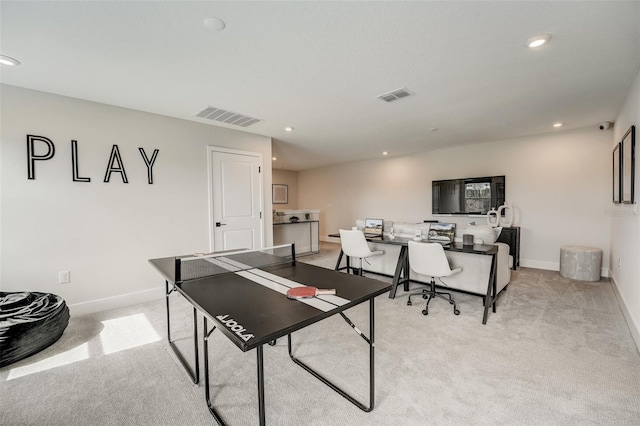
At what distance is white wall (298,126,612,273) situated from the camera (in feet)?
15.2

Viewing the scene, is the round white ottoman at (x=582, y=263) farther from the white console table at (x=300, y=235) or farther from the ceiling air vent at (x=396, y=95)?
the white console table at (x=300, y=235)

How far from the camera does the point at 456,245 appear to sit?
3523mm

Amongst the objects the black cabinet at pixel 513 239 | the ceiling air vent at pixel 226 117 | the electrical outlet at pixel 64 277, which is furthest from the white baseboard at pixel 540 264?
the electrical outlet at pixel 64 277

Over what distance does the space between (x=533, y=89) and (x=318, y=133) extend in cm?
296

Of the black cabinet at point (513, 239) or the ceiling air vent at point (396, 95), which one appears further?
the black cabinet at point (513, 239)

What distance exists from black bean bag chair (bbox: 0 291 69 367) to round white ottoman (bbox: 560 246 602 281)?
6.70 meters

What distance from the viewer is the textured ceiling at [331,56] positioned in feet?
5.88

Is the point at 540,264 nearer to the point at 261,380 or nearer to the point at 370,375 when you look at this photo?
the point at 370,375

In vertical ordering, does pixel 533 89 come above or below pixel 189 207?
above

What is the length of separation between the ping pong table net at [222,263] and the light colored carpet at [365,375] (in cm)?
76

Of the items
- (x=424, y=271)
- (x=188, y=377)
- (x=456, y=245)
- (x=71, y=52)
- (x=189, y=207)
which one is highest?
(x=71, y=52)

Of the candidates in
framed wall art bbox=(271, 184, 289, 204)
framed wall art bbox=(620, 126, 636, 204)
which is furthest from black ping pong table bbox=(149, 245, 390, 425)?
framed wall art bbox=(271, 184, 289, 204)

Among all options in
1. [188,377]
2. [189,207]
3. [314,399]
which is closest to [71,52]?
[189,207]

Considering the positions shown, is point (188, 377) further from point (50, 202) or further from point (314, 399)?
point (50, 202)
